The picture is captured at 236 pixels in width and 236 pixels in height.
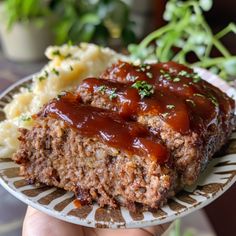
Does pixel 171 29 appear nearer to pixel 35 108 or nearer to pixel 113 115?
pixel 35 108

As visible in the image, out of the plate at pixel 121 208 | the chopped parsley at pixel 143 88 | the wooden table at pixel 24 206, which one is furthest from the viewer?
the wooden table at pixel 24 206

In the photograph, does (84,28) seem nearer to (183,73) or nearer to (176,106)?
(183,73)

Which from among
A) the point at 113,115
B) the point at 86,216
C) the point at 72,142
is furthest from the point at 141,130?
the point at 86,216

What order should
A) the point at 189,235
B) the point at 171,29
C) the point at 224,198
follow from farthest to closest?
the point at 224,198, the point at 189,235, the point at 171,29

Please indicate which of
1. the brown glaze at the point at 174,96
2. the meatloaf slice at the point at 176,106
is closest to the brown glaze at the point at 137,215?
the meatloaf slice at the point at 176,106

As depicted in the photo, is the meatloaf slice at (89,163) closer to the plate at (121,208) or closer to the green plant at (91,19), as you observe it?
the plate at (121,208)

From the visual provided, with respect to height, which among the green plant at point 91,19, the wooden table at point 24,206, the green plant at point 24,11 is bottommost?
the wooden table at point 24,206

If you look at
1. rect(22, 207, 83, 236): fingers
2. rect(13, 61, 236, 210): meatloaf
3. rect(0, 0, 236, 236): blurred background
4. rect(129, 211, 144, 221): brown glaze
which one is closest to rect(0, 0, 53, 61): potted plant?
rect(0, 0, 236, 236): blurred background
